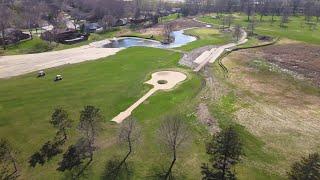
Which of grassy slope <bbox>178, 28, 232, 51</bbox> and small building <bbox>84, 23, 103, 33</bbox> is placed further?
small building <bbox>84, 23, 103, 33</bbox>

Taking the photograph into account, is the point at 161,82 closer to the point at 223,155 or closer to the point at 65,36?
the point at 223,155

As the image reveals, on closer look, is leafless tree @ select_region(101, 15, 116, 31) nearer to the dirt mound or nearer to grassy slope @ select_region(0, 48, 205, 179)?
grassy slope @ select_region(0, 48, 205, 179)

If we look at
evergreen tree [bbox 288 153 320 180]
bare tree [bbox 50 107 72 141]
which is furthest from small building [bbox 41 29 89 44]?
evergreen tree [bbox 288 153 320 180]

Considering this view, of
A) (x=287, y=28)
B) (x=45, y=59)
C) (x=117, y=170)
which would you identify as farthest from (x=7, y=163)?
(x=287, y=28)

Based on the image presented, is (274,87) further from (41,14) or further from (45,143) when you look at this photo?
(41,14)

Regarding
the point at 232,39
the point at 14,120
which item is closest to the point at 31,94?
the point at 14,120

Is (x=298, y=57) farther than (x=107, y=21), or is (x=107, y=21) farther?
(x=107, y=21)
